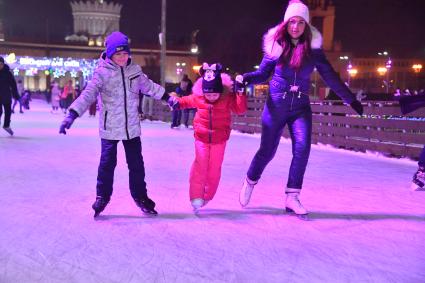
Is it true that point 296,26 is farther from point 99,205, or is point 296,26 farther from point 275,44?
point 99,205

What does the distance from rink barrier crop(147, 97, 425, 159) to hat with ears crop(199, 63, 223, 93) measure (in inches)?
187

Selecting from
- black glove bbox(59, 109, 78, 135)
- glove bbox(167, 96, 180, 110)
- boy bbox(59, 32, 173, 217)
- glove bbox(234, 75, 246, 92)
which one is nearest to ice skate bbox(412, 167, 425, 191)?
glove bbox(234, 75, 246, 92)

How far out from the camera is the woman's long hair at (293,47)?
12.7 ft

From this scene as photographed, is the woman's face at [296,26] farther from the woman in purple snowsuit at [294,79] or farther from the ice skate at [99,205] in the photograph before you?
the ice skate at [99,205]

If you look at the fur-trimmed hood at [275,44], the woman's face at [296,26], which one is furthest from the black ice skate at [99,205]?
the woman's face at [296,26]

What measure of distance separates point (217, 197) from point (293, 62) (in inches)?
58.7

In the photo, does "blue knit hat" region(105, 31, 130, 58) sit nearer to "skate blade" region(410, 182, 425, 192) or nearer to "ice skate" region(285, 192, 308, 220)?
"ice skate" region(285, 192, 308, 220)

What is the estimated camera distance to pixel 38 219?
3.80 meters

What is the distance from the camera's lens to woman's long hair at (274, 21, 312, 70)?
12.7ft

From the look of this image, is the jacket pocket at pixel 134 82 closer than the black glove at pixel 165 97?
Yes

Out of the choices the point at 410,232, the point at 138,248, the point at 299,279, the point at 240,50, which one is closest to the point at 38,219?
the point at 138,248

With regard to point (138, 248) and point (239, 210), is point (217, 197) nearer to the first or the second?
point (239, 210)

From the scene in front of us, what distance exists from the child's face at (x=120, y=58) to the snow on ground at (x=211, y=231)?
1150mm

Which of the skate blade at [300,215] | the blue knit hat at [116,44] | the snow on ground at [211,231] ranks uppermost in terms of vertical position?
the blue knit hat at [116,44]
